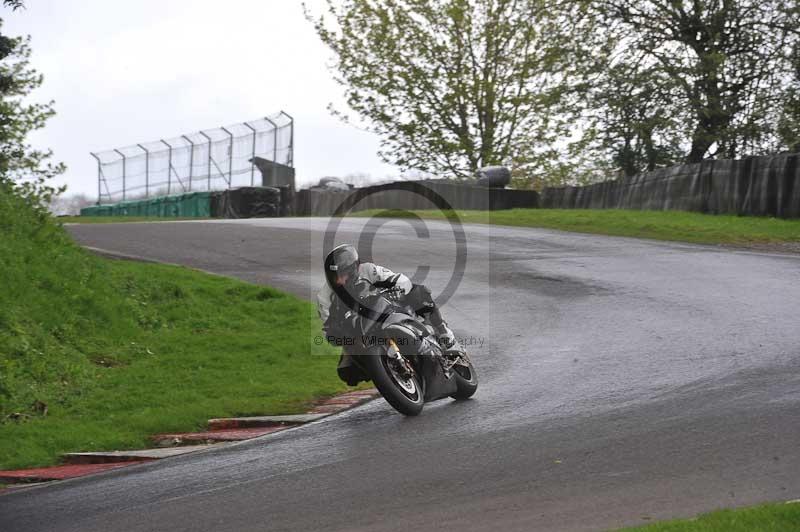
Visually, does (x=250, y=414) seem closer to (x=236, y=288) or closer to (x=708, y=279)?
(x=236, y=288)

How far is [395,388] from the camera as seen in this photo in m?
8.38

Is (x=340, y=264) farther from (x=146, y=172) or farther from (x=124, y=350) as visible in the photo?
(x=146, y=172)

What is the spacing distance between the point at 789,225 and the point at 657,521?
19.8 meters

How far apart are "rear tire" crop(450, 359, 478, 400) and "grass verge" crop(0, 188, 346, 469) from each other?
1.54 m

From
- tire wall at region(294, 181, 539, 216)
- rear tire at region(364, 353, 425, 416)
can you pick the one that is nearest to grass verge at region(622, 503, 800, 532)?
rear tire at region(364, 353, 425, 416)

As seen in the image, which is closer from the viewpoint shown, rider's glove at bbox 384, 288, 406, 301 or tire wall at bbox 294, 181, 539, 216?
rider's glove at bbox 384, 288, 406, 301

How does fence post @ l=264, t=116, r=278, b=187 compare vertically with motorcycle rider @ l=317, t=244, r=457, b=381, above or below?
above

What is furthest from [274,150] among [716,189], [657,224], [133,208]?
[657,224]

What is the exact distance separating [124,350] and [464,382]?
4.95m

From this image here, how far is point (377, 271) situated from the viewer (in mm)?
8578

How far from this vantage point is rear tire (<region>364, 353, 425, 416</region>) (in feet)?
27.0

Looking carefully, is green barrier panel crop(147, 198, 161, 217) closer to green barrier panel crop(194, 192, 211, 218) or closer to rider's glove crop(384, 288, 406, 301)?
green barrier panel crop(194, 192, 211, 218)

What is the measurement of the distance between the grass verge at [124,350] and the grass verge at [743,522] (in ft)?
16.5

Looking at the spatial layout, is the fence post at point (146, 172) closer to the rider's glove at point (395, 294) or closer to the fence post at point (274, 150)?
the fence post at point (274, 150)
